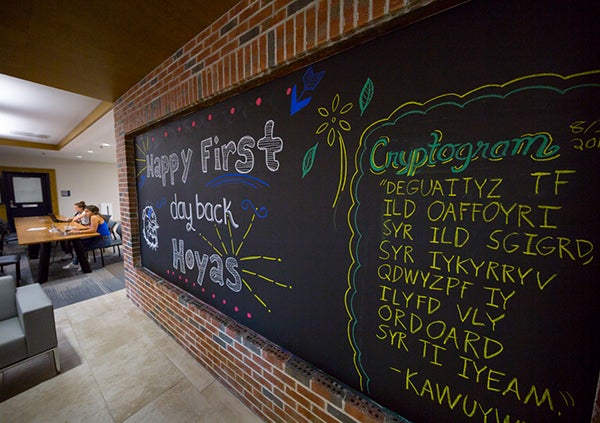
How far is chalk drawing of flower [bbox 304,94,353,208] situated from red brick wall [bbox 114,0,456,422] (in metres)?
0.27

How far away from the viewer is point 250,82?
133cm

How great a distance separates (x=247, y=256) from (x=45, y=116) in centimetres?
540

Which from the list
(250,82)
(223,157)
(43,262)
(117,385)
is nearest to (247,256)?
(223,157)

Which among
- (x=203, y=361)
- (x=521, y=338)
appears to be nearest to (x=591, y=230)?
(x=521, y=338)

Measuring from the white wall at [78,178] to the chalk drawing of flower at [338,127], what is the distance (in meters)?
10.3

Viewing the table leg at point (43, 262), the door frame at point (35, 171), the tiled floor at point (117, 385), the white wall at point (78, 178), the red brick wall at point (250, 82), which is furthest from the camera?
the white wall at point (78, 178)

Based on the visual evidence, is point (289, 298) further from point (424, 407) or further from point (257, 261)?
point (424, 407)

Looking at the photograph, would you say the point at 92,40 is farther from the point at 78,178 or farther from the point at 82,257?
the point at 78,178

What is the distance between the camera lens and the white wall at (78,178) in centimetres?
817

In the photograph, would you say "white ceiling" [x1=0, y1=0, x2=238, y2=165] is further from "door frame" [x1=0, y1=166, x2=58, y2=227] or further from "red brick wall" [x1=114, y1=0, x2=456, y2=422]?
"door frame" [x1=0, y1=166, x2=58, y2=227]

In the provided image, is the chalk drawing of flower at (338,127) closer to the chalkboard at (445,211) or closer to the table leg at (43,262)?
the chalkboard at (445,211)

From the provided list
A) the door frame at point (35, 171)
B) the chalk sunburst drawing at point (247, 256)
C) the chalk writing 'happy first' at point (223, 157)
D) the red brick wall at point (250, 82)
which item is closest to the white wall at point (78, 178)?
the door frame at point (35, 171)

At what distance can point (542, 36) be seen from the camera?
0.66 meters

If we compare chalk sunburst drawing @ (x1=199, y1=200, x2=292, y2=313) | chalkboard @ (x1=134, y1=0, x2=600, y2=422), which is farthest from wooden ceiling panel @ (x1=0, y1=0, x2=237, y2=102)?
chalk sunburst drawing @ (x1=199, y1=200, x2=292, y2=313)
